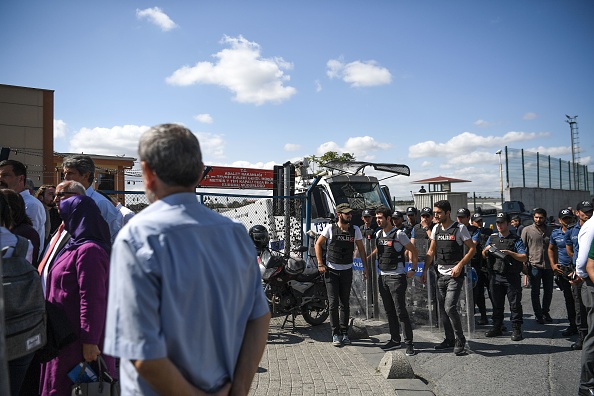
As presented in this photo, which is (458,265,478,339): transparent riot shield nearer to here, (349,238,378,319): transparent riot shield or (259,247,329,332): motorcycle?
(349,238,378,319): transparent riot shield

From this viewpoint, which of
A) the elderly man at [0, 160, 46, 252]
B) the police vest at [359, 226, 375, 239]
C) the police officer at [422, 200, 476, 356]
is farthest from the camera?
the police vest at [359, 226, 375, 239]

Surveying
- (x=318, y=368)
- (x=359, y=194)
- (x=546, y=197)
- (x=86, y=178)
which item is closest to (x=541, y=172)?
(x=546, y=197)

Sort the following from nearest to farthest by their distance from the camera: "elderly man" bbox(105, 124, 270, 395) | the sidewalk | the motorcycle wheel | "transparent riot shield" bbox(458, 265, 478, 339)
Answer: "elderly man" bbox(105, 124, 270, 395) < the sidewalk < "transparent riot shield" bbox(458, 265, 478, 339) < the motorcycle wheel

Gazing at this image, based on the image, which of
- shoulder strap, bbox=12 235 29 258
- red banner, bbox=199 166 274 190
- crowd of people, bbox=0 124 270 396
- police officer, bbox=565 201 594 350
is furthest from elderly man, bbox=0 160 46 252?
red banner, bbox=199 166 274 190

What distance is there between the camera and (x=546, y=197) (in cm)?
3056

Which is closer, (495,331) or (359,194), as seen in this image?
(495,331)

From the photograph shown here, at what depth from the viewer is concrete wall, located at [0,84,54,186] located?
741 inches

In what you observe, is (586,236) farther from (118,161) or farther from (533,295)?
(118,161)

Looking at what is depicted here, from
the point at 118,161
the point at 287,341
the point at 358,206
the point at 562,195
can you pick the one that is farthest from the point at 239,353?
the point at 562,195

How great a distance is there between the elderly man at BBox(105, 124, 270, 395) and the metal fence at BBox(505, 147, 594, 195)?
2793cm

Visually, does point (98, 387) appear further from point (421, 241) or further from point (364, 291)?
point (421, 241)

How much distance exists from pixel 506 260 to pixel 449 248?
1.45m

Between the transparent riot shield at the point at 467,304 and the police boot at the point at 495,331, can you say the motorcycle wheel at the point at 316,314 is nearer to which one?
the transparent riot shield at the point at 467,304

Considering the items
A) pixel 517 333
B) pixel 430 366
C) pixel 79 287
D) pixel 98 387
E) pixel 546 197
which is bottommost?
pixel 430 366
